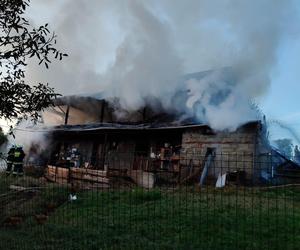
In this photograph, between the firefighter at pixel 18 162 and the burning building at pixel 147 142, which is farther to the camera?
the burning building at pixel 147 142

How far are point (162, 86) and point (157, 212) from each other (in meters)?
11.6

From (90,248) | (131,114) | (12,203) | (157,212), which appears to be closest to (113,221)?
(157,212)

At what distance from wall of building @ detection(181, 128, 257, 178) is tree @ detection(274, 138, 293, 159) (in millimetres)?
4144

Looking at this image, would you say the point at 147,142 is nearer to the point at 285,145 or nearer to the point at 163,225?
the point at 285,145

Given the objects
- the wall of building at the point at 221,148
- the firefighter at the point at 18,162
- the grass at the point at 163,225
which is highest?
the wall of building at the point at 221,148

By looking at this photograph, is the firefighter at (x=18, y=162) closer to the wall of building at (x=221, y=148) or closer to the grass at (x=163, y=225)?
the grass at (x=163, y=225)

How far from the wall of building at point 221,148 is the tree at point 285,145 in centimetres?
414

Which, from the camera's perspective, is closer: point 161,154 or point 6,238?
point 6,238

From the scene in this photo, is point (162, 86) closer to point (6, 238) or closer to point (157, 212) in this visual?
point (157, 212)

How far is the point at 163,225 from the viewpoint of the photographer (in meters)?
8.83

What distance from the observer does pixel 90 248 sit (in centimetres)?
738

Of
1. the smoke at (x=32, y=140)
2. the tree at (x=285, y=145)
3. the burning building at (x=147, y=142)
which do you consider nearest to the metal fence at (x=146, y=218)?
the burning building at (x=147, y=142)

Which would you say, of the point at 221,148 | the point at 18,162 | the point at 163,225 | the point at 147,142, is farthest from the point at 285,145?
the point at 163,225

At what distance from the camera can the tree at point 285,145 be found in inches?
839
